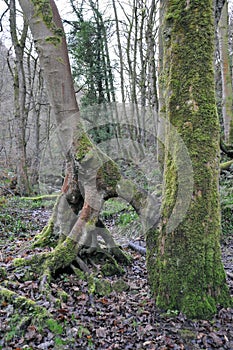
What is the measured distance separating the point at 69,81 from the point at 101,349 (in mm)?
3981

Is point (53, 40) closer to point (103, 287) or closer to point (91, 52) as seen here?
point (103, 287)

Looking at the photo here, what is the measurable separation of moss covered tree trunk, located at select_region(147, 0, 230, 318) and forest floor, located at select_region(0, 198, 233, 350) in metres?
0.22

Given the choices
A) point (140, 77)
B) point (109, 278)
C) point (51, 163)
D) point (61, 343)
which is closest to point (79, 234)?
point (109, 278)

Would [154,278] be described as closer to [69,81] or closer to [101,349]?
[101,349]

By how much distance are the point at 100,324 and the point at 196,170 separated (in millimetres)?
2170

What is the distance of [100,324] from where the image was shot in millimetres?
3588

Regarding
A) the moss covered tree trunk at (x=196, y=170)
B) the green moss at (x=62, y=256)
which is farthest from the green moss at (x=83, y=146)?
the moss covered tree trunk at (x=196, y=170)

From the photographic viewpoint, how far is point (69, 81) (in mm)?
5141

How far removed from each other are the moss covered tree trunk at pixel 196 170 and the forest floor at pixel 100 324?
0.73ft

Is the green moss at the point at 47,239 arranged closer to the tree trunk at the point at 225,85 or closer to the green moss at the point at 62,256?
the green moss at the point at 62,256

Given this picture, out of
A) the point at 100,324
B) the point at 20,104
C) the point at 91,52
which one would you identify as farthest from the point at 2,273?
the point at 91,52

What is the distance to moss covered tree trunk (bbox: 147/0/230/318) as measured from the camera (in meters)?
3.69

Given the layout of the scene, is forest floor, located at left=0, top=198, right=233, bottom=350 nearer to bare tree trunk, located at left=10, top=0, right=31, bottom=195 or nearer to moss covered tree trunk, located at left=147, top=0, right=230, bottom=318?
moss covered tree trunk, located at left=147, top=0, right=230, bottom=318

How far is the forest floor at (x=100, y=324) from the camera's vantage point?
3.21m
